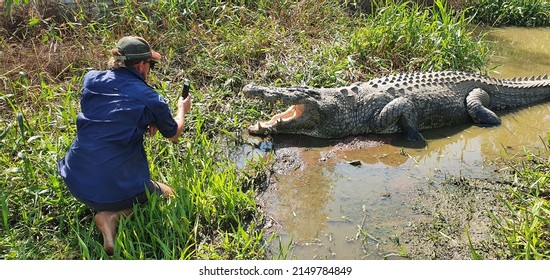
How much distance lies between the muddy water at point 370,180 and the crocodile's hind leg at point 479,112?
0.12 m

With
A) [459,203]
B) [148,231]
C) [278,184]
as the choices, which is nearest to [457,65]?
[459,203]

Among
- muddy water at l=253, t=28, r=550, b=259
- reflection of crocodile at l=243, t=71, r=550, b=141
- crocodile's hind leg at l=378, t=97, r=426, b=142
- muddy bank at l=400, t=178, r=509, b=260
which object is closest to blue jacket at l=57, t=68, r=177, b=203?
muddy water at l=253, t=28, r=550, b=259

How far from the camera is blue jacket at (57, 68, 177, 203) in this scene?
337 centimetres

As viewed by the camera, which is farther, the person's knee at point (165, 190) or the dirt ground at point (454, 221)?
the person's knee at point (165, 190)

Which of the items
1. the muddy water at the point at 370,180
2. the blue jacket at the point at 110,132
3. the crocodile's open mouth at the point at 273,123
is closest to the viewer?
the blue jacket at the point at 110,132

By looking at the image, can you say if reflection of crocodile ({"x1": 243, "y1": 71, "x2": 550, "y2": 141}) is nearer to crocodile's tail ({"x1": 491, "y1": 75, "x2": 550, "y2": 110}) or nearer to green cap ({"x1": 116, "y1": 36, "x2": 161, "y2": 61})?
crocodile's tail ({"x1": 491, "y1": 75, "x2": 550, "y2": 110})

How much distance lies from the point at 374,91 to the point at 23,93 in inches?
152

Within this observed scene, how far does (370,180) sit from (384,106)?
1.25 m

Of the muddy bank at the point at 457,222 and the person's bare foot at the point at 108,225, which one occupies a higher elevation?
the person's bare foot at the point at 108,225

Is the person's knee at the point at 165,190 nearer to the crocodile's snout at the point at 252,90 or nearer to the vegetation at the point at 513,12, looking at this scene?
the crocodile's snout at the point at 252,90

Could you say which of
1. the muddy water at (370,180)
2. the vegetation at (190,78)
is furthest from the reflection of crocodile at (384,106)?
the vegetation at (190,78)

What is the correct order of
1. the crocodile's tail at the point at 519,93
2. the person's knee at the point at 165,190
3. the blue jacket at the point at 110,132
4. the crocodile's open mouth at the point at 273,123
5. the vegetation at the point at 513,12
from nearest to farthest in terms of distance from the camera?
the blue jacket at the point at 110,132 → the person's knee at the point at 165,190 → the crocodile's open mouth at the point at 273,123 → the crocodile's tail at the point at 519,93 → the vegetation at the point at 513,12

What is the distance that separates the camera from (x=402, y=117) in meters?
5.36

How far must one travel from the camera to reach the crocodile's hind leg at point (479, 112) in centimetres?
565
